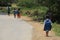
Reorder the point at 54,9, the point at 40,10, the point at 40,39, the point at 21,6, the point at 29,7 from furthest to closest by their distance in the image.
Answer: the point at 21,6 → the point at 29,7 → the point at 40,10 → the point at 54,9 → the point at 40,39

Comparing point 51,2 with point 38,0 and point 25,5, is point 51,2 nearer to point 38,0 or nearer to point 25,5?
point 38,0

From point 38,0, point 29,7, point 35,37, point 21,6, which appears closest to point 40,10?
point 38,0

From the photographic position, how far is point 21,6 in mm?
41438

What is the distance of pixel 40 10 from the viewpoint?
3197cm

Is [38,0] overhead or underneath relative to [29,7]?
overhead

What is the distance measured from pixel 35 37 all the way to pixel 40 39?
848 millimetres

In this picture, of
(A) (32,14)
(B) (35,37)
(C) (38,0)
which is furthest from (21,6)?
(B) (35,37)

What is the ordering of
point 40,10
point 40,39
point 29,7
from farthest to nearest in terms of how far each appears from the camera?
point 29,7
point 40,10
point 40,39

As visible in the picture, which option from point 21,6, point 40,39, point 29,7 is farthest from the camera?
point 21,6

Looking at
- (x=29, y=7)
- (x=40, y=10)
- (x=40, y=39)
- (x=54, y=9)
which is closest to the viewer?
(x=40, y=39)

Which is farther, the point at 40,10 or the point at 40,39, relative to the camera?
the point at 40,10

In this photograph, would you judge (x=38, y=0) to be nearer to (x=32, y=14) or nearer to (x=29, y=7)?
(x=32, y=14)

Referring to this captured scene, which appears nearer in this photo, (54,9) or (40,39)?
(40,39)

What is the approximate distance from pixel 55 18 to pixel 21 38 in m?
11.8
